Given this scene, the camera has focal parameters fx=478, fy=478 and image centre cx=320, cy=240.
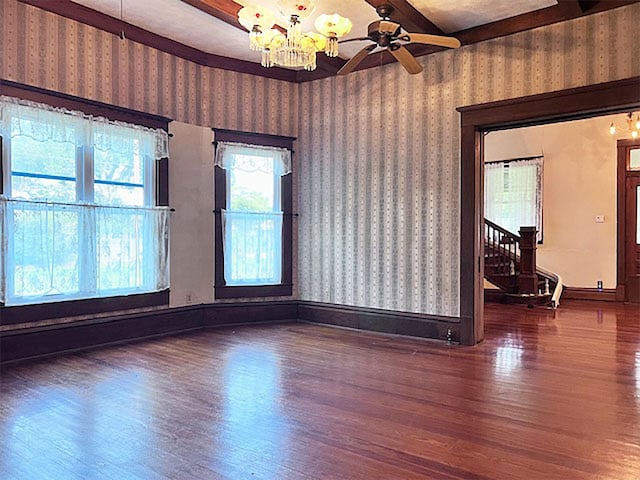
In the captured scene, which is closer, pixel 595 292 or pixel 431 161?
pixel 431 161

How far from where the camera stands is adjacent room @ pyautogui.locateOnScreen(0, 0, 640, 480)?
279 centimetres

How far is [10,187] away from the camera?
425 centimetres

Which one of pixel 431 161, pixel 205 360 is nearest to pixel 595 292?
pixel 431 161

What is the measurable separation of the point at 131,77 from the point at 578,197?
7.99m

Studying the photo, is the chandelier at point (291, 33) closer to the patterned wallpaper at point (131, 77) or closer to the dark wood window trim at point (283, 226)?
the patterned wallpaper at point (131, 77)

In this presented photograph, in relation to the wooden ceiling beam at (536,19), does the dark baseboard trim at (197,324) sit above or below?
below

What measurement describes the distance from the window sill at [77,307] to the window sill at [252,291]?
28.9 inches

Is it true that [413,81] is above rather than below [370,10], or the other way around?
below

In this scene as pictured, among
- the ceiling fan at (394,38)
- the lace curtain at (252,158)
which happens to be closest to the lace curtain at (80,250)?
the lace curtain at (252,158)

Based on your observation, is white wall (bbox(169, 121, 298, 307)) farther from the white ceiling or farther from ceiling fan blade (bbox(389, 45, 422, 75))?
ceiling fan blade (bbox(389, 45, 422, 75))

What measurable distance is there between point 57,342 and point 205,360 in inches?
58.5

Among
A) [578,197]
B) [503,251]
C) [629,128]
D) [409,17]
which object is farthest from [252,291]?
[629,128]

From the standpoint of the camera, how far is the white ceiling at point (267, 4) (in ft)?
14.7

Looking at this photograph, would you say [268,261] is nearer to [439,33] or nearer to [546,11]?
[439,33]
